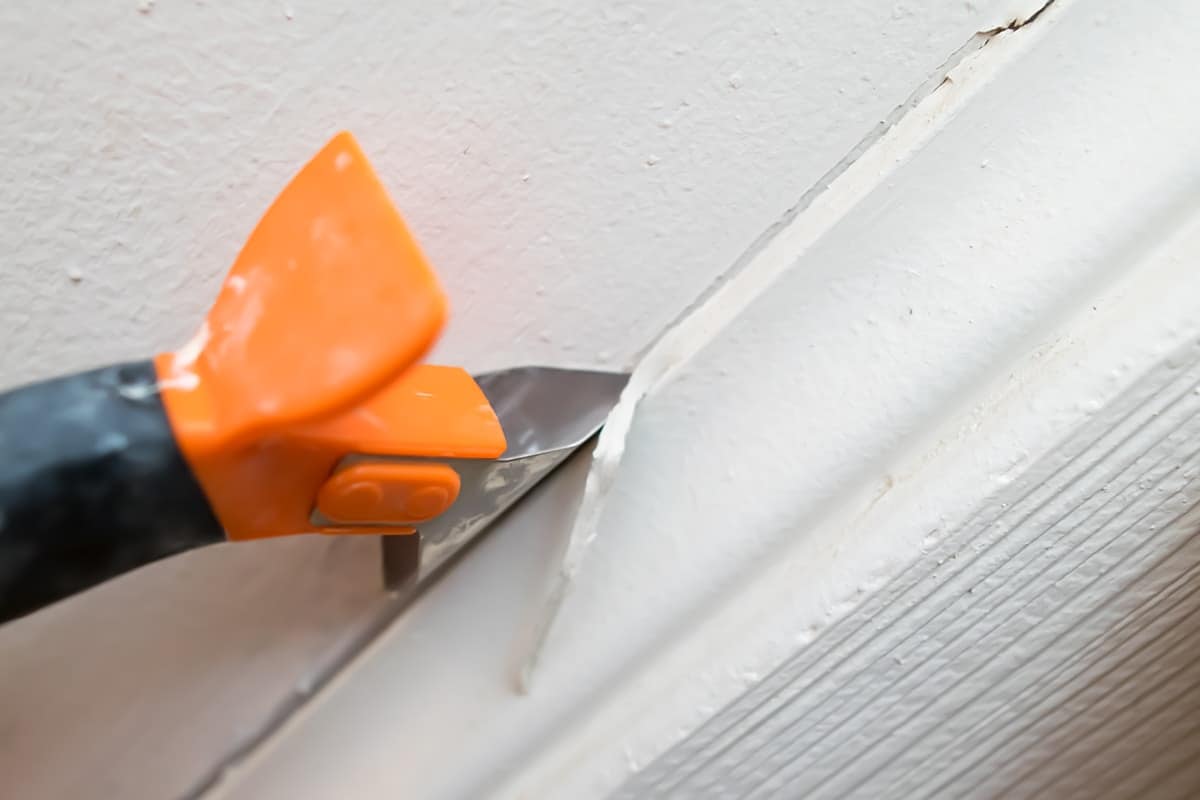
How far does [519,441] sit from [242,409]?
10 cm

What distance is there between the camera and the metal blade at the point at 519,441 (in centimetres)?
24

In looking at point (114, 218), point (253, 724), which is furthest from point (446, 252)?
point (253, 724)

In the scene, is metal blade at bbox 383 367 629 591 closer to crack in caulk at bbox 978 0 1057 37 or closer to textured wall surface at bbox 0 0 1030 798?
textured wall surface at bbox 0 0 1030 798

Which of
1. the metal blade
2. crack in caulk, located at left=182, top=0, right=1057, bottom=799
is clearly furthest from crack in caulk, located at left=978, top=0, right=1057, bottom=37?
the metal blade

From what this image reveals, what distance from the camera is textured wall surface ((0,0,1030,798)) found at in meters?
0.19

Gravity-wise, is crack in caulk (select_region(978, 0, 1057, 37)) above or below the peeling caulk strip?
above

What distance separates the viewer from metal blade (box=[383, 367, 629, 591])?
0.24 metres

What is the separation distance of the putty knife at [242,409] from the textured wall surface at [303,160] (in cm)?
5

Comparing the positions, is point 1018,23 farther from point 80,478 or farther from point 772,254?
point 80,478

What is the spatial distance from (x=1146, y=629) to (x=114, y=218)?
31cm

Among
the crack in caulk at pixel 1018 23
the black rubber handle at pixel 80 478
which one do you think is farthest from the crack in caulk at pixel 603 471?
the black rubber handle at pixel 80 478

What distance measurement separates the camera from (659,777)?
27 cm

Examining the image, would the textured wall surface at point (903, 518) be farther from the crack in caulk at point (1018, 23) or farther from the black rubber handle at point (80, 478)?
the black rubber handle at point (80, 478)

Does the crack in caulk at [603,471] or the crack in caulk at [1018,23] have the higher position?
the crack in caulk at [1018,23]
